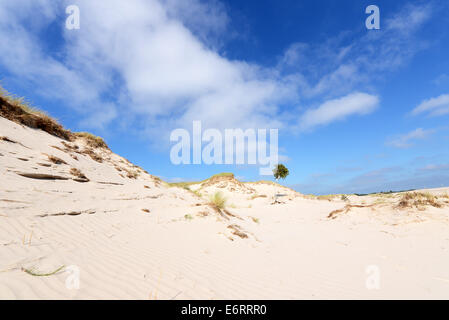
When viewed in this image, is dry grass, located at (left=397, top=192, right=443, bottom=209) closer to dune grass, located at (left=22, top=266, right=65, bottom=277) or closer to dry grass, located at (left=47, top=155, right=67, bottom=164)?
dune grass, located at (left=22, top=266, right=65, bottom=277)

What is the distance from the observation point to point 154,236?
16.2 feet

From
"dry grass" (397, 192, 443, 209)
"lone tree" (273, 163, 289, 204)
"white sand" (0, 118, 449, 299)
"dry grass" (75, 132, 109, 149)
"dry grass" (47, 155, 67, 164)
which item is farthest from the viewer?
"lone tree" (273, 163, 289, 204)

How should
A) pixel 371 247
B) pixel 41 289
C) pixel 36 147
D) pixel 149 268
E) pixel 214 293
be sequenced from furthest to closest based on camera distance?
1. pixel 36 147
2. pixel 371 247
3. pixel 149 268
4. pixel 214 293
5. pixel 41 289

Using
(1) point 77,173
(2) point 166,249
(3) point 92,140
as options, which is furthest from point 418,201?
(3) point 92,140

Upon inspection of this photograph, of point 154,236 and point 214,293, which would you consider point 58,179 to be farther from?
point 214,293

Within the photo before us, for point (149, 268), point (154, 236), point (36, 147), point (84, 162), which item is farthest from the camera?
point (84, 162)

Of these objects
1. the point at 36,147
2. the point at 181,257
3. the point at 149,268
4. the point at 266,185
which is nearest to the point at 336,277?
the point at 181,257

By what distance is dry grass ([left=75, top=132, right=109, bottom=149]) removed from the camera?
1285cm

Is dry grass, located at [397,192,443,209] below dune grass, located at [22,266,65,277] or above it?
above

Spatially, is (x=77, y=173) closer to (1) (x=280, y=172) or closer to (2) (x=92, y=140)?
(2) (x=92, y=140)

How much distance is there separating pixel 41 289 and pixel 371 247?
7.56 m

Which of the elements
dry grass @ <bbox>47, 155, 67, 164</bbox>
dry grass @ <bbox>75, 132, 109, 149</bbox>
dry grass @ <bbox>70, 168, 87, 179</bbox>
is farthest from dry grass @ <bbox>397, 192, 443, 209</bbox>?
dry grass @ <bbox>75, 132, 109, 149</bbox>

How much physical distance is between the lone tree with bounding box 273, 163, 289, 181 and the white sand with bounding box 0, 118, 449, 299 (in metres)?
23.8

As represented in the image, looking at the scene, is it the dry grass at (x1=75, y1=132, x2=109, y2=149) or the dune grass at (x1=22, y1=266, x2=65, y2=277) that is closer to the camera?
the dune grass at (x1=22, y1=266, x2=65, y2=277)
